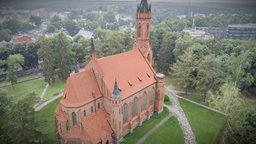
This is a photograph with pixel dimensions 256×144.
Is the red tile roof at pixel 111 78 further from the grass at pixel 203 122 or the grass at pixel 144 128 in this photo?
the grass at pixel 203 122

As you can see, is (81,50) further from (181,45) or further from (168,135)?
(168,135)

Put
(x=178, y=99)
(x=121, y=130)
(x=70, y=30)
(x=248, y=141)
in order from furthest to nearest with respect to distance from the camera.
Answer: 1. (x=70, y=30)
2. (x=178, y=99)
3. (x=121, y=130)
4. (x=248, y=141)

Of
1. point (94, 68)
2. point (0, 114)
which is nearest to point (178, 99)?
point (94, 68)

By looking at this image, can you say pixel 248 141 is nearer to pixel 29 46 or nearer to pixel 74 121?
pixel 74 121

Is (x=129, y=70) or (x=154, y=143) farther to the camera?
(x=129, y=70)

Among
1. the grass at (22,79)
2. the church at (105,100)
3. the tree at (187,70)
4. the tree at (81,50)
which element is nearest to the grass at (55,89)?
the grass at (22,79)

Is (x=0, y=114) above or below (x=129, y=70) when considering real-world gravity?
below

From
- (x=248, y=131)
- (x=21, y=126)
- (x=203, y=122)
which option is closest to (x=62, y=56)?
(x=21, y=126)
